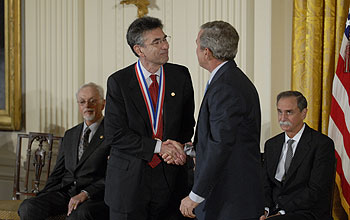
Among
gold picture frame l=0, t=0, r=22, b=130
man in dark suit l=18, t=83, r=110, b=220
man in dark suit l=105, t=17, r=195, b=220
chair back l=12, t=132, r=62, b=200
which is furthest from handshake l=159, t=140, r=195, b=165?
gold picture frame l=0, t=0, r=22, b=130

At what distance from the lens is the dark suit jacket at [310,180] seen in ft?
12.8

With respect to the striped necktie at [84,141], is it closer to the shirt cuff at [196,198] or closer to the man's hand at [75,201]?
the man's hand at [75,201]

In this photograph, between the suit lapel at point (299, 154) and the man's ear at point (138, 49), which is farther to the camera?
the suit lapel at point (299, 154)

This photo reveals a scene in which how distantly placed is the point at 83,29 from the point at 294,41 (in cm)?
A: 210

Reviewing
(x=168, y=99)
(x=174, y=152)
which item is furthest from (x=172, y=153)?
(x=168, y=99)

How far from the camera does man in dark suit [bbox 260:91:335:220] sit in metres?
3.92

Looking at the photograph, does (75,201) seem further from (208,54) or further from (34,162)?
(208,54)

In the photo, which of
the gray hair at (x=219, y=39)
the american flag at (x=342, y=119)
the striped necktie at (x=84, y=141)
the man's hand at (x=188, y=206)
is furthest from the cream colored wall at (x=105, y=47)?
the man's hand at (x=188, y=206)

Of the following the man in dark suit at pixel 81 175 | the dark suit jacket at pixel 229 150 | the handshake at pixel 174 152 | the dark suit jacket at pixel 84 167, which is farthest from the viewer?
the dark suit jacket at pixel 84 167

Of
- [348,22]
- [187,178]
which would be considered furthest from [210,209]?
[348,22]

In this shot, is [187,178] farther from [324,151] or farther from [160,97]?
[324,151]

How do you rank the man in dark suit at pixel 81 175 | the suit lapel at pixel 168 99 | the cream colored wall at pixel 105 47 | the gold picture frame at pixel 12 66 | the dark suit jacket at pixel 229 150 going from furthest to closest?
the gold picture frame at pixel 12 66 → the cream colored wall at pixel 105 47 → the man in dark suit at pixel 81 175 → the suit lapel at pixel 168 99 → the dark suit jacket at pixel 229 150

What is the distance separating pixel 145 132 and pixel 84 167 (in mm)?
1386

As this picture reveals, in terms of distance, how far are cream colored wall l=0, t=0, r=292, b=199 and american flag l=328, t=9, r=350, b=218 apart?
0.51 m
